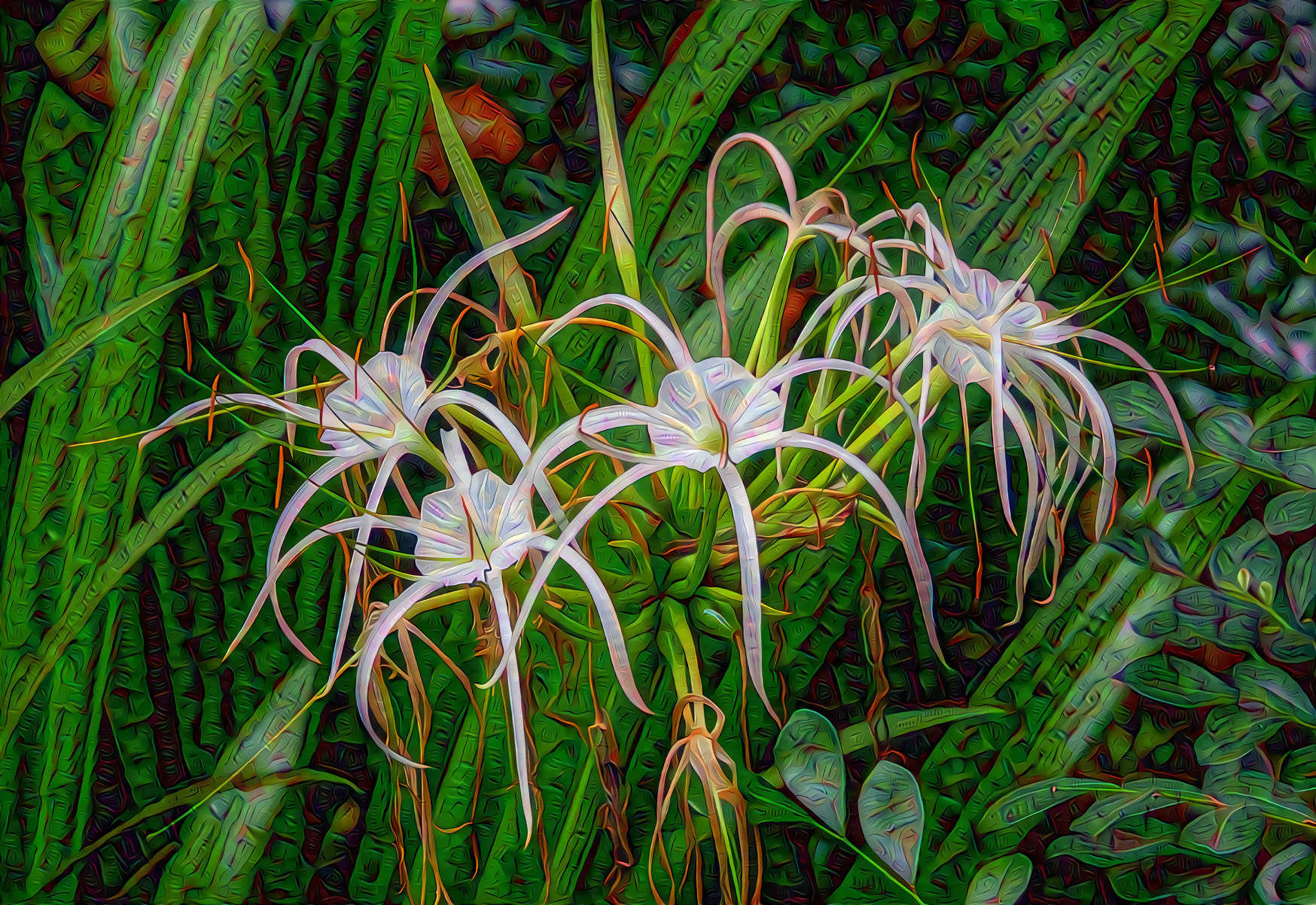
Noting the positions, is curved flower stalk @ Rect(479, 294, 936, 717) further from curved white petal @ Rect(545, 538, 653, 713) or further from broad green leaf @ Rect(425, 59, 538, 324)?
broad green leaf @ Rect(425, 59, 538, 324)

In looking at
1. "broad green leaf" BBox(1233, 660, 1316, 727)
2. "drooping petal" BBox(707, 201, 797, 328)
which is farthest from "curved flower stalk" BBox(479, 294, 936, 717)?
"broad green leaf" BBox(1233, 660, 1316, 727)

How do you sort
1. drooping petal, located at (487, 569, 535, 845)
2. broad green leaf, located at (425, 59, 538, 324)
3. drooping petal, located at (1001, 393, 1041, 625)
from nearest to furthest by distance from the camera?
1. drooping petal, located at (487, 569, 535, 845)
2. drooping petal, located at (1001, 393, 1041, 625)
3. broad green leaf, located at (425, 59, 538, 324)

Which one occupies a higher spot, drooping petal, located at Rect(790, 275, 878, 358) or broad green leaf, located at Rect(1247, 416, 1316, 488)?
drooping petal, located at Rect(790, 275, 878, 358)

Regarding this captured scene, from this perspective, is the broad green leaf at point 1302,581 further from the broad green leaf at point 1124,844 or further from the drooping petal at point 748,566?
the drooping petal at point 748,566

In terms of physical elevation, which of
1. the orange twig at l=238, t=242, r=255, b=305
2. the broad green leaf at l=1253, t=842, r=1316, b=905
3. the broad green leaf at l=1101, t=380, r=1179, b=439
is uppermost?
the orange twig at l=238, t=242, r=255, b=305

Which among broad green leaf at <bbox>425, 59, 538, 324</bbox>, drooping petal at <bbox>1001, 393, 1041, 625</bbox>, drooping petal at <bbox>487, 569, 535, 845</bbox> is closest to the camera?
drooping petal at <bbox>487, 569, 535, 845</bbox>

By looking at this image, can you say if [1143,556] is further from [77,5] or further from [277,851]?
[77,5]

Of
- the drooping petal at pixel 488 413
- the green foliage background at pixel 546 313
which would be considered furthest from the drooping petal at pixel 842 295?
the drooping petal at pixel 488 413

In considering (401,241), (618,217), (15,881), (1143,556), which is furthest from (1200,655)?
(15,881)
